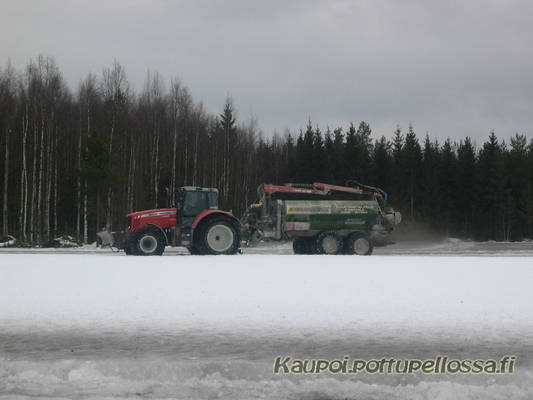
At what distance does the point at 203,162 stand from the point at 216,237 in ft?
125

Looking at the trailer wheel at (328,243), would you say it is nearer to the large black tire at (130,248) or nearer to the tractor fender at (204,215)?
the tractor fender at (204,215)

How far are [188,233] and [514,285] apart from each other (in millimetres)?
10439

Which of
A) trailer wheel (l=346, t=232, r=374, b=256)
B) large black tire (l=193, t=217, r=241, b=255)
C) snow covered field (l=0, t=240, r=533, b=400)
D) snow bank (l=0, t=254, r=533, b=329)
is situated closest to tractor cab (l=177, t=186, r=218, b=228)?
large black tire (l=193, t=217, r=241, b=255)

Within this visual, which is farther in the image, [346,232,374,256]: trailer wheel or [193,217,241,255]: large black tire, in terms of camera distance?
[346,232,374,256]: trailer wheel

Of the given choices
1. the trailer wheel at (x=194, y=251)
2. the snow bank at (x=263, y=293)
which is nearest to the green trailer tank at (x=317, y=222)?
the trailer wheel at (x=194, y=251)

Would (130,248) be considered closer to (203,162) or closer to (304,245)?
(304,245)

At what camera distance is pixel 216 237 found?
679 inches

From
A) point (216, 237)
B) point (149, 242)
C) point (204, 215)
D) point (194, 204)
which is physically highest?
point (194, 204)

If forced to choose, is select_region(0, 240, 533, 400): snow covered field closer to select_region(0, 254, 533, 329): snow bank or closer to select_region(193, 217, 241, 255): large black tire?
select_region(0, 254, 533, 329): snow bank

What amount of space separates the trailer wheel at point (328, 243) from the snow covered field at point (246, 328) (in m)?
7.41

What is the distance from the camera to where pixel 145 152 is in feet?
160

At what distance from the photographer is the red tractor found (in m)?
17.1

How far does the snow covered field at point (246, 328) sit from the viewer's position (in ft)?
15.2

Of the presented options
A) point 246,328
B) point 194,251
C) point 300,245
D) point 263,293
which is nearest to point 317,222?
point 300,245
